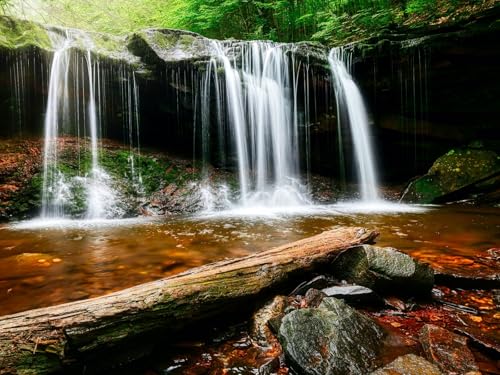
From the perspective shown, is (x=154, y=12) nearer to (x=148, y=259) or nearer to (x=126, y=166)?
(x=126, y=166)

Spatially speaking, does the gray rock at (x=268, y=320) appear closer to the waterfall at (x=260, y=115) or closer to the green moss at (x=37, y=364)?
the green moss at (x=37, y=364)

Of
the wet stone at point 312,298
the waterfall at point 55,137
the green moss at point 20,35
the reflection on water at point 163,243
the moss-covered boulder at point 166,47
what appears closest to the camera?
the wet stone at point 312,298

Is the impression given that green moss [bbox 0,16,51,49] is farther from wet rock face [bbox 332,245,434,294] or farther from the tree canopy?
wet rock face [bbox 332,245,434,294]

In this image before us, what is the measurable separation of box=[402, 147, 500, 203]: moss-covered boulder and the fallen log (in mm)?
8670

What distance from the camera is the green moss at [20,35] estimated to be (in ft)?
28.3

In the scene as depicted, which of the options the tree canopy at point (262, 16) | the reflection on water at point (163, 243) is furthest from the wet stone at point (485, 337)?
the tree canopy at point (262, 16)

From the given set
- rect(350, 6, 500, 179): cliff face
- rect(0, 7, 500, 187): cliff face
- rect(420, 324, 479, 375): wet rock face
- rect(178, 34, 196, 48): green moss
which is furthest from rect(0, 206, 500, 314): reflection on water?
rect(178, 34, 196, 48): green moss

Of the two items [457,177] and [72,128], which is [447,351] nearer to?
[457,177]

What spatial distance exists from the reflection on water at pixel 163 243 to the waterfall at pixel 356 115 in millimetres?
3141

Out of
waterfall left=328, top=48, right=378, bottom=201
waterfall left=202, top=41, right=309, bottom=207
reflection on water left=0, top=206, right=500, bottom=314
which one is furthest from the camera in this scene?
Result: waterfall left=328, top=48, right=378, bottom=201

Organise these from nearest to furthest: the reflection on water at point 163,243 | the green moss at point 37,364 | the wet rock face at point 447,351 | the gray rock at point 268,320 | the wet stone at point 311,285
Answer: the green moss at point 37,364
the wet rock face at point 447,351
the gray rock at point 268,320
the wet stone at point 311,285
the reflection on water at point 163,243

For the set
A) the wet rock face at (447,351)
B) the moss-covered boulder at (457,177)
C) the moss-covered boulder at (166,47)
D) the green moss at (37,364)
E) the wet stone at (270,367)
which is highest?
the moss-covered boulder at (166,47)

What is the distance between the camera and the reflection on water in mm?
3607

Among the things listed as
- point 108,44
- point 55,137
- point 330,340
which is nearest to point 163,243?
point 330,340
